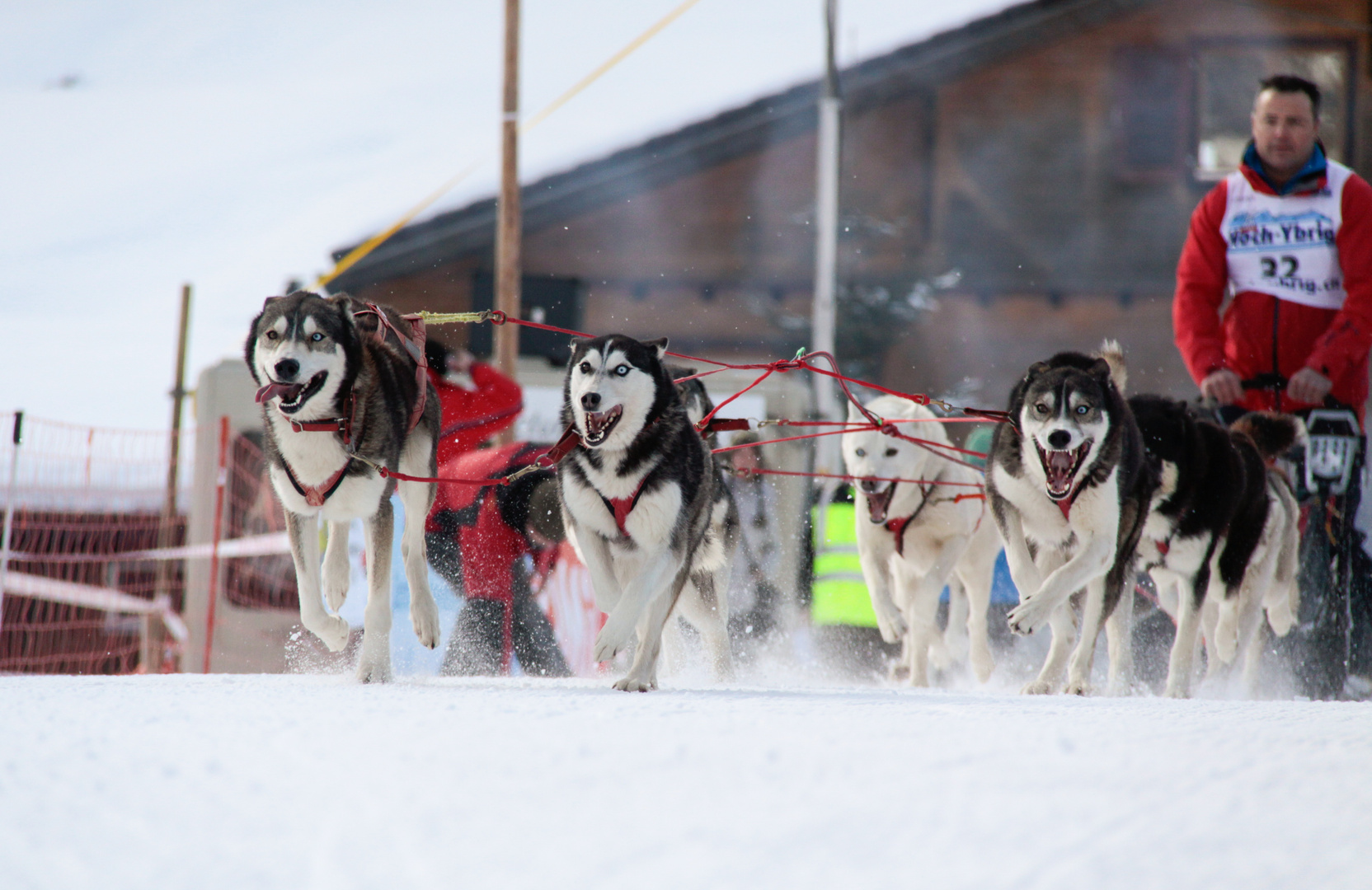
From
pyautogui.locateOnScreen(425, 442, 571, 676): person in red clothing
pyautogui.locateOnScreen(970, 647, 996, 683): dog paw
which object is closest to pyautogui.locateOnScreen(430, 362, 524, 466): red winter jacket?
pyautogui.locateOnScreen(425, 442, 571, 676): person in red clothing

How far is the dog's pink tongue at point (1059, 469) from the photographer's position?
2949mm

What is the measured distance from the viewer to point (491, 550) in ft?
15.8

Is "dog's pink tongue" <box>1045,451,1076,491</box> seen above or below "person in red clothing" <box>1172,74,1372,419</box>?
below

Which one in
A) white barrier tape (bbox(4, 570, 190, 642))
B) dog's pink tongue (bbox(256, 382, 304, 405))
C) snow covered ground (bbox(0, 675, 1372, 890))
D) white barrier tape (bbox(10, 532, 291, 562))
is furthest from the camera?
white barrier tape (bbox(4, 570, 190, 642))

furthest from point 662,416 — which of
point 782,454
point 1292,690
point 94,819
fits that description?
point 782,454

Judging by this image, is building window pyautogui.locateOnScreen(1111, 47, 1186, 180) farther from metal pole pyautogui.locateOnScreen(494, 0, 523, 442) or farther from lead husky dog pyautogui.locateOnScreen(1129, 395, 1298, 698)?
lead husky dog pyautogui.locateOnScreen(1129, 395, 1298, 698)

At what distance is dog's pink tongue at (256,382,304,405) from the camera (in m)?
2.72

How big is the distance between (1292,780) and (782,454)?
661 cm

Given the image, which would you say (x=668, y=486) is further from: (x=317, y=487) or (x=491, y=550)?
(x=491, y=550)

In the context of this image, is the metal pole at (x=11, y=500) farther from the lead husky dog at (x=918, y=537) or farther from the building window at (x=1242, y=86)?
the building window at (x=1242, y=86)

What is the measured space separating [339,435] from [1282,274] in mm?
3105

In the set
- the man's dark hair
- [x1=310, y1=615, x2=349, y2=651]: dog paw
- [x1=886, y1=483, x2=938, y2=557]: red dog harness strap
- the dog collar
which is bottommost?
[x1=310, y1=615, x2=349, y2=651]: dog paw

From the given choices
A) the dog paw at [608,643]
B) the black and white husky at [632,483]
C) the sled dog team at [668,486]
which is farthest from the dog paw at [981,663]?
the dog paw at [608,643]

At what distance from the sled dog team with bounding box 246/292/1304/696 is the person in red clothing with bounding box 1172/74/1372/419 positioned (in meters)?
0.24
